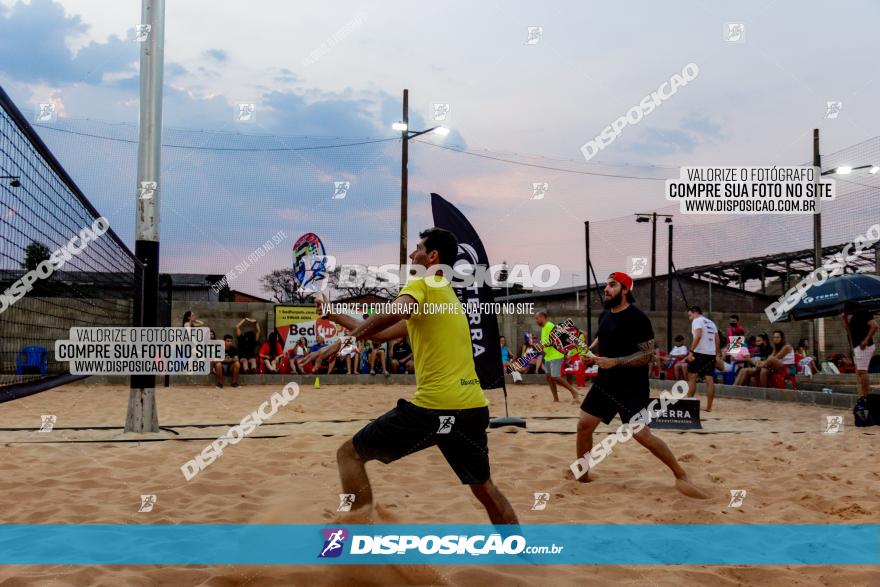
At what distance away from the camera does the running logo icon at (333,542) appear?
337 cm

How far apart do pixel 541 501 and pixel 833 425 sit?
620 centimetres

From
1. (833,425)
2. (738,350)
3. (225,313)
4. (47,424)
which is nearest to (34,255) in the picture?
(47,424)

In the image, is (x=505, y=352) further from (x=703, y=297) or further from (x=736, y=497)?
(x=703, y=297)

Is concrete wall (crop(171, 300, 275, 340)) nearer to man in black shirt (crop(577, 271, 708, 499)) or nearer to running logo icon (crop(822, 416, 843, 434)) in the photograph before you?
man in black shirt (crop(577, 271, 708, 499))

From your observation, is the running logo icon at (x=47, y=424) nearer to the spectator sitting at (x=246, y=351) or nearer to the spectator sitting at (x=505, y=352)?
the spectator sitting at (x=246, y=351)

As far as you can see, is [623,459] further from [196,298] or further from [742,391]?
[196,298]

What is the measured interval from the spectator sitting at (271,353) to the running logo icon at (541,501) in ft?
39.2

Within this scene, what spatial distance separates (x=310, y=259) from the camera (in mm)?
17828

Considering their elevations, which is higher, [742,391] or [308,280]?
[308,280]

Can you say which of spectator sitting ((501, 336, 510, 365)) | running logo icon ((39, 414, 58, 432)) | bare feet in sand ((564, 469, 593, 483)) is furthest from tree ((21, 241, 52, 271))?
spectator sitting ((501, 336, 510, 365))

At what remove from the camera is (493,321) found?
8.05 meters

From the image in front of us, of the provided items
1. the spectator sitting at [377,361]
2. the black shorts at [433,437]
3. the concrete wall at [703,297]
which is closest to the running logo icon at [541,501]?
the black shorts at [433,437]

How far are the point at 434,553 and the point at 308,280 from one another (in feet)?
49.5

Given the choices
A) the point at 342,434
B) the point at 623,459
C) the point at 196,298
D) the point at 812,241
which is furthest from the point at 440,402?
the point at 196,298
